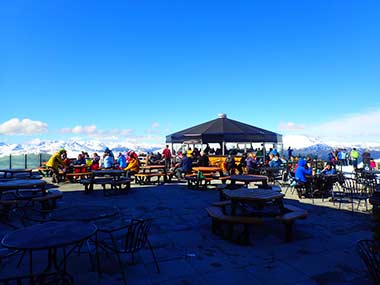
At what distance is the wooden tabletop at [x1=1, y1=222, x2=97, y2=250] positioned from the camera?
7.91 ft

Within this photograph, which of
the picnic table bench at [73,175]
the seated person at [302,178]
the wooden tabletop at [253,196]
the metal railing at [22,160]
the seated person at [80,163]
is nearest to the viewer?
the wooden tabletop at [253,196]

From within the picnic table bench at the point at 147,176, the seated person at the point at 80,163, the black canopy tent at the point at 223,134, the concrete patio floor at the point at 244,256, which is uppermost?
the black canopy tent at the point at 223,134

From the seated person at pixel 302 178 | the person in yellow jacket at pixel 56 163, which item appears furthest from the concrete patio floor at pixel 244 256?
the person in yellow jacket at pixel 56 163

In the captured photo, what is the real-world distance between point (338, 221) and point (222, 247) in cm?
304

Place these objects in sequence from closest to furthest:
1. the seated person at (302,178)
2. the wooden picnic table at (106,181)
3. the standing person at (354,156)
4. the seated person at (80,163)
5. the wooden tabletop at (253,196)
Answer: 1. the wooden tabletop at (253,196)
2. the seated person at (302,178)
3. the wooden picnic table at (106,181)
4. the seated person at (80,163)
5. the standing person at (354,156)

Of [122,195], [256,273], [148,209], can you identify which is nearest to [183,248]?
[256,273]

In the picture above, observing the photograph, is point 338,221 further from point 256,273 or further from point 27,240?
point 27,240

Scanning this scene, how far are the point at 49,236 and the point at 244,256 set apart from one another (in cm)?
265

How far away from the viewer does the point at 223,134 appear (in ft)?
48.3

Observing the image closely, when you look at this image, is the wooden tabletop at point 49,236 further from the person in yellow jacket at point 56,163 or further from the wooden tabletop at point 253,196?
the person in yellow jacket at point 56,163

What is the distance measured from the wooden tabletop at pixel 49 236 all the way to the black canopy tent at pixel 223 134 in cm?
1217

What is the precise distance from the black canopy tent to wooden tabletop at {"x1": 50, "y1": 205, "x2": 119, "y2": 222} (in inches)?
445

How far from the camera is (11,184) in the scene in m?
6.09

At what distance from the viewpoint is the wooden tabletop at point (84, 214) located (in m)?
3.40
